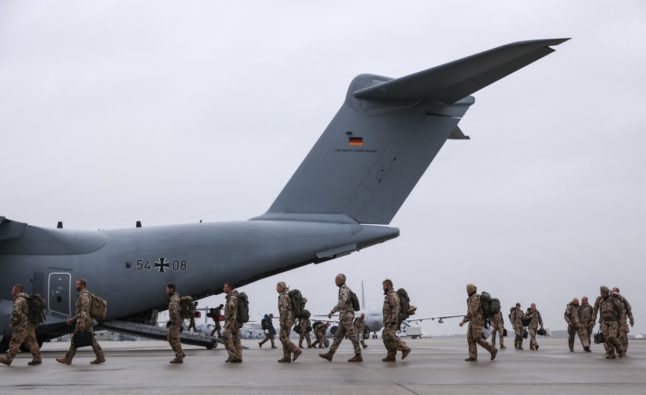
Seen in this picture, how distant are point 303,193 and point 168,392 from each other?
9.70 meters

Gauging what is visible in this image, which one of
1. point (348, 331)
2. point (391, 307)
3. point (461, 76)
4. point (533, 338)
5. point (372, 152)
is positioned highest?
point (461, 76)

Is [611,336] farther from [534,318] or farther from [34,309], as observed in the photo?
[34,309]

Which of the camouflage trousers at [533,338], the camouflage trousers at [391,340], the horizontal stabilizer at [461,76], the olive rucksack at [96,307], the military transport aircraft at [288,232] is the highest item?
the horizontal stabilizer at [461,76]

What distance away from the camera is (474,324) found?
543 inches

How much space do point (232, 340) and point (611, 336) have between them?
7.49m

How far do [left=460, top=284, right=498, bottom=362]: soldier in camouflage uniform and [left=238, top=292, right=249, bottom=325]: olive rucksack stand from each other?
3.89 meters

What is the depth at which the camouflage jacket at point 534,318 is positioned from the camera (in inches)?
834

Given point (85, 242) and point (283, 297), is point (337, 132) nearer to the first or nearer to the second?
point (283, 297)

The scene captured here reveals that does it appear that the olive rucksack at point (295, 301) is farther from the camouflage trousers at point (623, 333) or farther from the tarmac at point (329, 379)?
the camouflage trousers at point (623, 333)

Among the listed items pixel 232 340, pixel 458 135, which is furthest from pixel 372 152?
pixel 232 340

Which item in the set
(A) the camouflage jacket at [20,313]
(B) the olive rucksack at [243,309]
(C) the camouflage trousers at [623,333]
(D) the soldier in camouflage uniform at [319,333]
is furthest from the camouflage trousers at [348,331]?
(D) the soldier in camouflage uniform at [319,333]

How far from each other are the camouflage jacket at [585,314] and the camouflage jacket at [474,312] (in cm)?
626

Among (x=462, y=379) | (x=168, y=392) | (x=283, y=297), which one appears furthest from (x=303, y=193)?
(x=168, y=392)

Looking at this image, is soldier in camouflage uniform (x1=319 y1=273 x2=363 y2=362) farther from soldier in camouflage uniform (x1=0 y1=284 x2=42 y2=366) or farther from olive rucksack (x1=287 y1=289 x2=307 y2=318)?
soldier in camouflage uniform (x1=0 y1=284 x2=42 y2=366)
